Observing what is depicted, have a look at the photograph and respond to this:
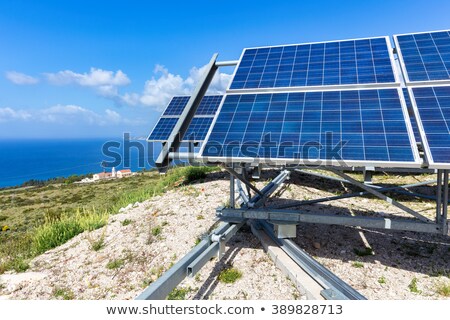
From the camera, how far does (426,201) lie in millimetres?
11617

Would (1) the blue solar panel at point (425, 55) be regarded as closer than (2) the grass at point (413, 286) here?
No

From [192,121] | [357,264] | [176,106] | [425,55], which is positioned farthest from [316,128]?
[176,106]

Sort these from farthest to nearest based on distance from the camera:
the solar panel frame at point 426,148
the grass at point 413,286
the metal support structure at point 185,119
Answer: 1. the metal support structure at point 185,119
2. the grass at point 413,286
3. the solar panel frame at point 426,148

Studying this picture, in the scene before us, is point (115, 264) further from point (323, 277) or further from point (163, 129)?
point (163, 129)

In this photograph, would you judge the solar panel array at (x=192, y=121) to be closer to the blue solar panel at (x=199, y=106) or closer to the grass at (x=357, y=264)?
the blue solar panel at (x=199, y=106)

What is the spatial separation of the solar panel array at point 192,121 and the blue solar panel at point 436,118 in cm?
1071

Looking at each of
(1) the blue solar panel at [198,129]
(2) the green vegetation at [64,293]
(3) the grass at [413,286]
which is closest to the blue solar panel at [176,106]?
(1) the blue solar panel at [198,129]

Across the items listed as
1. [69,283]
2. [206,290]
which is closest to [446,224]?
[206,290]

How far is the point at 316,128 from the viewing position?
235 inches

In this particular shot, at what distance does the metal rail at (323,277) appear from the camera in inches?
187

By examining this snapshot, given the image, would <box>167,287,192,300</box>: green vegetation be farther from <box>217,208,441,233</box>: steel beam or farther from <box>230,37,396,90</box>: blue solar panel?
<box>230,37,396,90</box>: blue solar panel

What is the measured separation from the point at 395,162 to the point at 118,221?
8822 mm

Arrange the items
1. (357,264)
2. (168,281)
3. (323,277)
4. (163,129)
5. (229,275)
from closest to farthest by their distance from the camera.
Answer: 1. (168,281)
2. (323,277)
3. (229,275)
4. (357,264)
5. (163,129)

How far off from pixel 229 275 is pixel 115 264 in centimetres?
305
